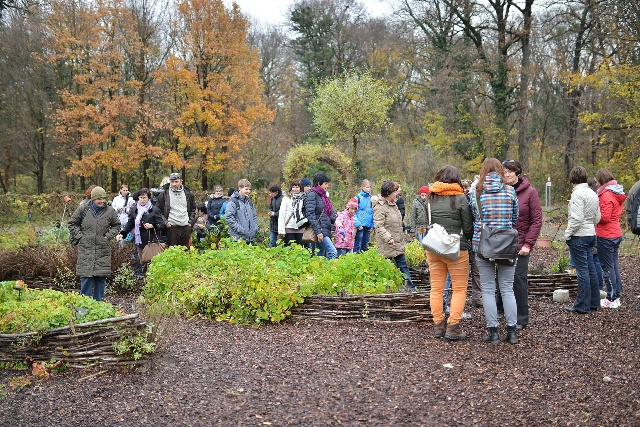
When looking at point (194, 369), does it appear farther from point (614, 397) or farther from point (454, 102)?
point (454, 102)

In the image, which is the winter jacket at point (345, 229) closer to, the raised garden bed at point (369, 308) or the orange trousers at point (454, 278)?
the raised garden bed at point (369, 308)

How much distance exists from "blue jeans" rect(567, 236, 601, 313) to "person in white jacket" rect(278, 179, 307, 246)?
4.05 m

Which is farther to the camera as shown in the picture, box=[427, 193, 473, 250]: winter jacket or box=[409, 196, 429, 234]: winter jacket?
box=[409, 196, 429, 234]: winter jacket

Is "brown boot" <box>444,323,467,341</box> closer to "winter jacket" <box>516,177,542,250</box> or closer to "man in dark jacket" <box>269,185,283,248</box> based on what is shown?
"winter jacket" <box>516,177,542,250</box>

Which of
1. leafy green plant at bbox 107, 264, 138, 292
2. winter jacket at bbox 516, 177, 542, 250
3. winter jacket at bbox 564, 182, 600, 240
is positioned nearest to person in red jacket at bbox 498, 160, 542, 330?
winter jacket at bbox 516, 177, 542, 250

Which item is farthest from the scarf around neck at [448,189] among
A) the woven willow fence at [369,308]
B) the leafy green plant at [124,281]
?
the leafy green plant at [124,281]

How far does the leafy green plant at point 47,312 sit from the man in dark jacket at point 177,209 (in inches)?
135

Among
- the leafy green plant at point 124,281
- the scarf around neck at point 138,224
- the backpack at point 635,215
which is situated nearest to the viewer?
the backpack at point 635,215

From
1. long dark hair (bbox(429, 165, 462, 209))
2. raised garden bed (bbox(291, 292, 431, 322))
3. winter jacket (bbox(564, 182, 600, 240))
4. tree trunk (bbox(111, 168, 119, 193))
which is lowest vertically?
raised garden bed (bbox(291, 292, 431, 322))

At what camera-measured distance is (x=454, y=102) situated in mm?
26766

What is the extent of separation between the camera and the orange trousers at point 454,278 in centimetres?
557

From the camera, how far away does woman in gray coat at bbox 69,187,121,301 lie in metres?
6.88

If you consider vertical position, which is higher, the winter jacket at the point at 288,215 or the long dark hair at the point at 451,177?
the long dark hair at the point at 451,177

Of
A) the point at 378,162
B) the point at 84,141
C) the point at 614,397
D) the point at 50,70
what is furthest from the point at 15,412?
the point at 50,70
